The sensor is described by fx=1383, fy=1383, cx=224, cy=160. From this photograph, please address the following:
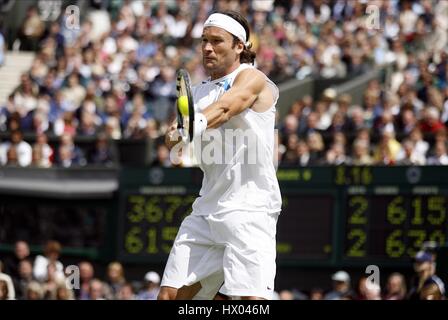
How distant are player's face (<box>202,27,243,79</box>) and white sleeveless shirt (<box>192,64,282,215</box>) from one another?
0.34 feet

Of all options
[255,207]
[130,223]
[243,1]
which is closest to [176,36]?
[243,1]

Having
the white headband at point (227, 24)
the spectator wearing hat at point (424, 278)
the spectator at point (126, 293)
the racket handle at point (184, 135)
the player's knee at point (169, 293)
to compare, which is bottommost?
the spectator at point (126, 293)

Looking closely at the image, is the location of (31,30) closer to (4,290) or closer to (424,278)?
(4,290)

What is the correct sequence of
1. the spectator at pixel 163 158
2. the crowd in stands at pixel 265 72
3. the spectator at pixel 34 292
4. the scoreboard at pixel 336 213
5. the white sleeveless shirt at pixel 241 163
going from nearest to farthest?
the white sleeveless shirt at pixel 241 163 → the spectator at pixel 34 292 → the scoreboard at pixel 336 213 → the crowd in stands at pixel 265 72 → the spectator at pixel 163 158

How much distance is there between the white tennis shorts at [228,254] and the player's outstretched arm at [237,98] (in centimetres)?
66

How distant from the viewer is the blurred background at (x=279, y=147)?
1532 centimetres

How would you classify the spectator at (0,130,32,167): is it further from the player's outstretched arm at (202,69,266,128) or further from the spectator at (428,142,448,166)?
the player's outstretched arm at (202,69,266,128)

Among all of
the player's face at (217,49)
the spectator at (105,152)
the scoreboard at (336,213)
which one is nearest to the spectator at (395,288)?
the scoreboard at (336,213)

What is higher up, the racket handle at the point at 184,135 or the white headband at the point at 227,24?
the white headband at the point at 227,24

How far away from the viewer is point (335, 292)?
1495cm

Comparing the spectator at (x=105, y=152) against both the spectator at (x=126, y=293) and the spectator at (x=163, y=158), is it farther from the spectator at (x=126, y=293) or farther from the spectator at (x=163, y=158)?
the spectator at (x=126, y=293)

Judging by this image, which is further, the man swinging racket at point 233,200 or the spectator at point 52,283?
the spectator at point 52,283
